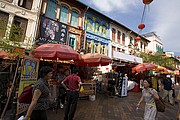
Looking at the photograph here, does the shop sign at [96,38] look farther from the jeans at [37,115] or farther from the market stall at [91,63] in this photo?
the jeans at [37,115]

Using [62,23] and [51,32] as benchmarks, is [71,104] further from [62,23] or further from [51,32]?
[62,23]

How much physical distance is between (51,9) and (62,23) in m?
1.69

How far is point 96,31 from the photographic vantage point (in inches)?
601

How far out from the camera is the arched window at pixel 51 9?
37.8 ft

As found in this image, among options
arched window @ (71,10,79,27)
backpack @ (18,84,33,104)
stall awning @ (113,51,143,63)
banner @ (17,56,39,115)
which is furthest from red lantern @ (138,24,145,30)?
arched window @ (71,10,79,27)

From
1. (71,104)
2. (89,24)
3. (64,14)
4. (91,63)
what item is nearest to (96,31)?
(89,24)

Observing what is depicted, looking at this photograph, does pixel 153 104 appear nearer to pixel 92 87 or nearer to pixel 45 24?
pixel 92 87

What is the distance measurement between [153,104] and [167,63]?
79.0 ft

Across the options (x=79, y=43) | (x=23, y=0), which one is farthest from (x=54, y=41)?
(x=23, y=0)

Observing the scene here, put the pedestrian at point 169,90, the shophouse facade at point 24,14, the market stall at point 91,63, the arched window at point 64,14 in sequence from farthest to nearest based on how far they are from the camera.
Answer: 1. the arched window at point 64,14
2. the shophouse facade at point 24,14
3. the pedestrian at point 169,90
4. the market stall at point 91,63

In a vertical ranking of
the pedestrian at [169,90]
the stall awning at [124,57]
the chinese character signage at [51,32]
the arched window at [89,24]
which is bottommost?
the pedestrian at [169,90]

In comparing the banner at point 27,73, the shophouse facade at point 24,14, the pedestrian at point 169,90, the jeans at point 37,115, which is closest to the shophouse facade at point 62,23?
Result: the shophouse facade at point 24,14

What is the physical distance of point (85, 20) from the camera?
559 inches

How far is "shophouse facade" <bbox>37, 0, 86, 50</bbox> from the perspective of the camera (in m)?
10.9
